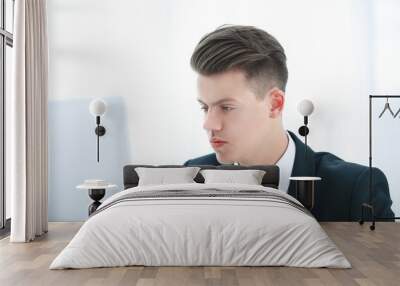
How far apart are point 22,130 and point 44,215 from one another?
110 centimetres

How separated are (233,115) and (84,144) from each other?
1.88 meters

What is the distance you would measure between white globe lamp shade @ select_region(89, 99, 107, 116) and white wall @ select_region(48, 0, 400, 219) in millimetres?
242

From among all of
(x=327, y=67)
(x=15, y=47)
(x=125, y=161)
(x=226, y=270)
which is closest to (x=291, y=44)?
(x=327, y=67)

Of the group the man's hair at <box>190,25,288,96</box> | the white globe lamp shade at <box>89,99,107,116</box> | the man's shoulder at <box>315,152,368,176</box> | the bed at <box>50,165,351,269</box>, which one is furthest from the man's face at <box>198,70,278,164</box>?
the bed at <box>50,165,351,269</box>

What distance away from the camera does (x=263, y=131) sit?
7320 mm

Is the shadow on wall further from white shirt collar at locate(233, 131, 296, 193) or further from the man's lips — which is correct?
white shirt collar at locate(233, 131, 296, 193)

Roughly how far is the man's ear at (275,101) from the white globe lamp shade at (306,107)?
23cm

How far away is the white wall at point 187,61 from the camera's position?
747 cm

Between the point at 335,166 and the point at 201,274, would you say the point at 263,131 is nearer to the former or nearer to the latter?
the point at 335,166

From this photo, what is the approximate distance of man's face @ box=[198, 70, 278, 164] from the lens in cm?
717

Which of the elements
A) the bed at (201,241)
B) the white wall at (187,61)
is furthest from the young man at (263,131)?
the bed at (201,241)

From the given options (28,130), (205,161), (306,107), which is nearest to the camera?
(28,130)

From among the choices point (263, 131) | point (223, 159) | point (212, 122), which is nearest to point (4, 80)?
point (212, 122)

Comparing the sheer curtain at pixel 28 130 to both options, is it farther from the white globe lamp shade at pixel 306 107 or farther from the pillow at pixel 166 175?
the white globe lamp shade at pixel 306 107
